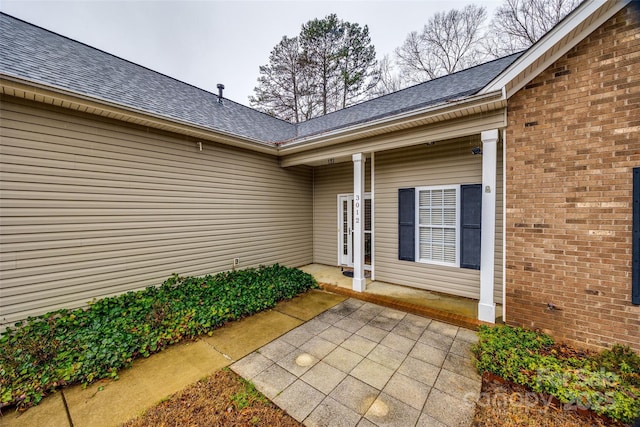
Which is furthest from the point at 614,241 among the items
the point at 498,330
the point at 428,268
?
the point at 428,268

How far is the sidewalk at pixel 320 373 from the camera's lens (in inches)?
82.0

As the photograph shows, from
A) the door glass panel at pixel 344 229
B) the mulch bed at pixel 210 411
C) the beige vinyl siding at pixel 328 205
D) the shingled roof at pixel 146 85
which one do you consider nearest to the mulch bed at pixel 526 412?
the mulch bed at pixel 210 411

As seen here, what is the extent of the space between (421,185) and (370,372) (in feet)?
11.9

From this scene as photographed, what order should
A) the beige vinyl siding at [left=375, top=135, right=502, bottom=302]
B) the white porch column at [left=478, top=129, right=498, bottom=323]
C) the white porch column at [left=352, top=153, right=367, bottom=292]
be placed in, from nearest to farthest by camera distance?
1. the white porch column at [left=478, top=129, right=498, bottom=323]
2. the beige vinyl siding at [left=375, top=135, right=502, bottom=302]
3. the white porch column at [left=352, top=153, right=367, bottom=292]

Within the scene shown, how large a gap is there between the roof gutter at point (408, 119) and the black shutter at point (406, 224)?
59.2 inches

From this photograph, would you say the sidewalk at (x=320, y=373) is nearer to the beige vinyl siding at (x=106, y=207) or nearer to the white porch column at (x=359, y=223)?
the white porch column at (x=359, y=223)

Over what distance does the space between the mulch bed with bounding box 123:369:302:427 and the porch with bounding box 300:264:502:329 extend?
2.76 m

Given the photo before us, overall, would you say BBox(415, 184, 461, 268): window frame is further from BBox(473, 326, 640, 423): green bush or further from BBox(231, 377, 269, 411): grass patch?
BBox(231, 377, 269, 411): grass patch

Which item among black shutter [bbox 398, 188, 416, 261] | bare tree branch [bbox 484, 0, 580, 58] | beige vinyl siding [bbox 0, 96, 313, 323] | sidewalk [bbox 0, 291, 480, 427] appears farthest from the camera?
bare tree branch [bbox 484, 0, 580, 58]

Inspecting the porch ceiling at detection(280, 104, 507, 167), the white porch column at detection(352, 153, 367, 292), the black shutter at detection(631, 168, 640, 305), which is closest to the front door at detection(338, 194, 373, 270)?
the white porch column at detection(352, 153, 367, 292)

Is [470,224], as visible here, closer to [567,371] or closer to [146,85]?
[567,371]

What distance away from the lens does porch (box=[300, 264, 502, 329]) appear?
371 cm

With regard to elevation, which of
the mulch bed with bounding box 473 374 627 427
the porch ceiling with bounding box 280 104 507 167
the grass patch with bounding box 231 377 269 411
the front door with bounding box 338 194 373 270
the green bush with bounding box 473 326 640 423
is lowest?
the grass patch with bounding box 231 377 269 411

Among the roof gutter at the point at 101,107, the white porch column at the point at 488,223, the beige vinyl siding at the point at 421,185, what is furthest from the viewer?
the beige vinyl siding at the point at 421,185
